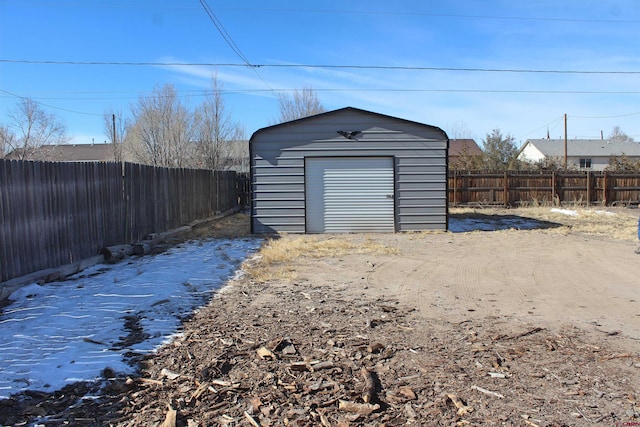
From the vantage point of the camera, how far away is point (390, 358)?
4094mm

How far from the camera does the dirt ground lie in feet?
10.3

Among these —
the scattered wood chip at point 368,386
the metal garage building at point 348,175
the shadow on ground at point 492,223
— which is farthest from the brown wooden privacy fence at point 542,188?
the scattered wood chip at point 368,386

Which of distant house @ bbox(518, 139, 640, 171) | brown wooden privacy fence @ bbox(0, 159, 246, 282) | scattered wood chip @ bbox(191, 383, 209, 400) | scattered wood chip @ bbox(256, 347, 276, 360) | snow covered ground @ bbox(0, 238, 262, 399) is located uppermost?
distant house @ bbox(518, 139, 640, 171)

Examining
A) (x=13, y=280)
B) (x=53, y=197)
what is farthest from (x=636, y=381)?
(x=53, y=197)

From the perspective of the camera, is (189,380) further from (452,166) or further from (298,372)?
(452,166)

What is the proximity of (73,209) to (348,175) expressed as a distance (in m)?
7.49

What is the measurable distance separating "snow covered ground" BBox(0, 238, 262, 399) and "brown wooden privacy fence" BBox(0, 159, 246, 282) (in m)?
0.55

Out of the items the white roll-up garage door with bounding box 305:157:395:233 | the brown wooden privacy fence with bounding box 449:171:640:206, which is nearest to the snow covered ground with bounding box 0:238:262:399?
the white roll-up garage door with bounding box 305:157:395:233

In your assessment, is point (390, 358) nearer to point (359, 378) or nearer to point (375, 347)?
point (375, 347)

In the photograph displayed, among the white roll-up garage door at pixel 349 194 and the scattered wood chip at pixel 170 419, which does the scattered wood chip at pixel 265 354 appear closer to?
A: the scattered wood chip at pixel 170 419

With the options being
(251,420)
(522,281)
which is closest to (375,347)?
(251,420)

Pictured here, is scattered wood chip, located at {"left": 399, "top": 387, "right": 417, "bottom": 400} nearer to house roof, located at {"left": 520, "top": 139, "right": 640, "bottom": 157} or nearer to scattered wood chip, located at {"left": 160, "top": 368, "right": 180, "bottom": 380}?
scattered wood chip, located at {"left": 160, "top": 368, "right": 180, "bottom": 380}

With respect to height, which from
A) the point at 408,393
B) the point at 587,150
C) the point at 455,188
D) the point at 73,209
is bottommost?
the point at 408,393

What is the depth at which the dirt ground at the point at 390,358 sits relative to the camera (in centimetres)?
314
